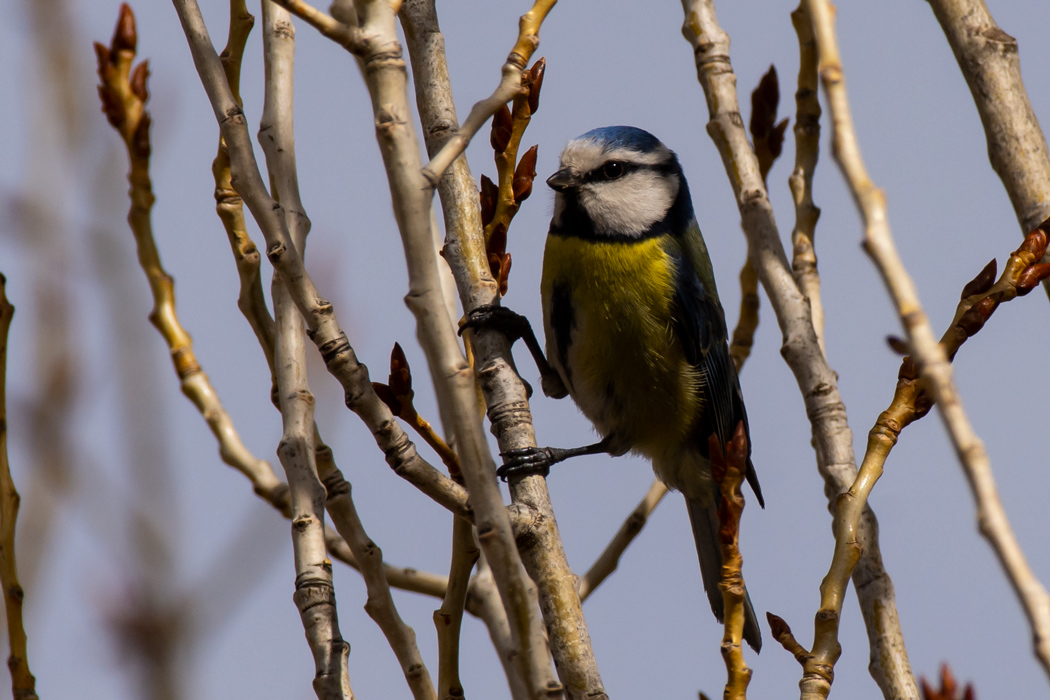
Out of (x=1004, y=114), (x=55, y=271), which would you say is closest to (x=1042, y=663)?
(x=1004, y=114)

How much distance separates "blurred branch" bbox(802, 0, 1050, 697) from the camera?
1127 mm

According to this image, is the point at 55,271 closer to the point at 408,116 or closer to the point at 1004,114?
the point at 408,116

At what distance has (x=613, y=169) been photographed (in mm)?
3836

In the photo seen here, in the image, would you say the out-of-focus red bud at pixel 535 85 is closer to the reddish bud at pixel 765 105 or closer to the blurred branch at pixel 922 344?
the reddish bud at pixel 765 105

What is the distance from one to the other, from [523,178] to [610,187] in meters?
1.16

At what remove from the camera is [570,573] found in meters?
2.00

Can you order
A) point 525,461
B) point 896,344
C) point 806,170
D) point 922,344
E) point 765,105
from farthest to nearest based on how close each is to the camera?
point 765,105
point 806,170
point 525,461
point 896,344
point 922,344

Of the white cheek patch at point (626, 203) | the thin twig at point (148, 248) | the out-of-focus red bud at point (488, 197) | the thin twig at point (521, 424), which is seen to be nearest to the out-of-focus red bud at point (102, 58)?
the thin twig at point (148, 248)

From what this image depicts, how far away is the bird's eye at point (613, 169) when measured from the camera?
3822mm

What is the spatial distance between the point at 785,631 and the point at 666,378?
1667mm

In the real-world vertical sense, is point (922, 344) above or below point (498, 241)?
below

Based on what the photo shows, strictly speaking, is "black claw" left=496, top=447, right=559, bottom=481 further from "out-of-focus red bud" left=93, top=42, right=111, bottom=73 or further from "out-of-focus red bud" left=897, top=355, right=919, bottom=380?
"out-of-focus red bud" left=93, top=42, right=111, bottom=73

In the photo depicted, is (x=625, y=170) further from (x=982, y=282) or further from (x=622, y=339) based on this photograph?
(x=982, y=282)

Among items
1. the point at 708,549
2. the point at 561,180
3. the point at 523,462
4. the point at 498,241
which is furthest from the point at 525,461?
the point at 708,549
